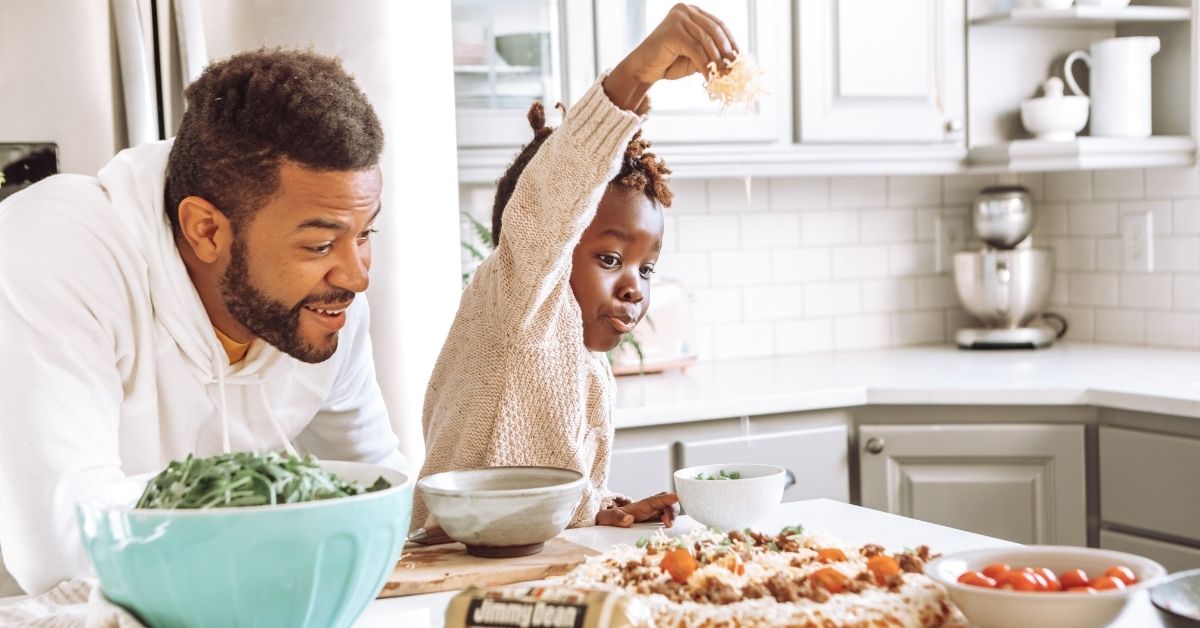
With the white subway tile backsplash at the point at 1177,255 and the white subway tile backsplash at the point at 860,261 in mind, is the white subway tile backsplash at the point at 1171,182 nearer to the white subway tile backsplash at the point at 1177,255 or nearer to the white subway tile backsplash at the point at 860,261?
the white subway tile backsplash at the point at 1177,255

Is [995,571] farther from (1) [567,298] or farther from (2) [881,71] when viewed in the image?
(2) [881,71]

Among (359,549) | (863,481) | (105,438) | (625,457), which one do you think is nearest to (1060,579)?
(359,549)

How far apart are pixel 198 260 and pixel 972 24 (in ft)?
7.83

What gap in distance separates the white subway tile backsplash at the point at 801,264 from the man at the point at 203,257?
7.27ft

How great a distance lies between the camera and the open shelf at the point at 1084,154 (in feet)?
10.4

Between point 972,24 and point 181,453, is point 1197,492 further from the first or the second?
point 181,453

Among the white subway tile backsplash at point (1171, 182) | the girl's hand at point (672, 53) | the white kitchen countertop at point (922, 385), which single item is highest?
the girl's hand at point (672, 53)

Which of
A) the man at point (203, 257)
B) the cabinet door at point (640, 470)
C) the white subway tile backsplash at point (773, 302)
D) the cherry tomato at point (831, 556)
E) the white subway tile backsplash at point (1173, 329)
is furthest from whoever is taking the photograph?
the white subway tile backsplash at point (773, 302)

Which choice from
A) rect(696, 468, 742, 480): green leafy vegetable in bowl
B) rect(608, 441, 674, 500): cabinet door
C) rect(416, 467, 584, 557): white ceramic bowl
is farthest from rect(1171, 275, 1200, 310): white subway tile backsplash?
rect(416, 467, 584, 557): white ceramic bowl

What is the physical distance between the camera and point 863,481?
112 inches

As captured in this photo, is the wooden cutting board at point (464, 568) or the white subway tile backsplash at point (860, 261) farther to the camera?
the white subway tile backsplash at point (860, 261)

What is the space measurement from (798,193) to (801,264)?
0.21 m

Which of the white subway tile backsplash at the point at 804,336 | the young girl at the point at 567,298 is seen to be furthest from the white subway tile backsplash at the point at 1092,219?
the young girl at the point at 567,298

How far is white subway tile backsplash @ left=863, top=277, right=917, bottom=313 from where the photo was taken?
3693 mm
